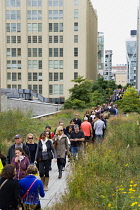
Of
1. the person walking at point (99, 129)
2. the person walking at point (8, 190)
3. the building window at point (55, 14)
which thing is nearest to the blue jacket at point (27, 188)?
the person walking at point (8, 190)

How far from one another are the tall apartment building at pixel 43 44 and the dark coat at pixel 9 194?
67.9 meters

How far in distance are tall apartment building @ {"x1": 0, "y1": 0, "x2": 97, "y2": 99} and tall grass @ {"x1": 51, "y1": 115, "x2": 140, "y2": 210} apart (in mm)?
62651

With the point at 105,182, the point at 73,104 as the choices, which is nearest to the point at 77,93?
the point at 73,104

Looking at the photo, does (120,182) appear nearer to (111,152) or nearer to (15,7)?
(111,152)

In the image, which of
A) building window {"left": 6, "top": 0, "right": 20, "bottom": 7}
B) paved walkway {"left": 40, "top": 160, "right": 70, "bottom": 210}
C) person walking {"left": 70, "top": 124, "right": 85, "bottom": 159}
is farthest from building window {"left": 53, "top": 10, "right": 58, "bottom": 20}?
paved walkway {"left": 40, "top": 160, "right": 70, "bottom": 210}

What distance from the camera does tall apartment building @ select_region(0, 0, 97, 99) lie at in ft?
241

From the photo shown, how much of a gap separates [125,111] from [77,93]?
6.95 metres

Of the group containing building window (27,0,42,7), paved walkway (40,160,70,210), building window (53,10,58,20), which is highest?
building window (27,0,42,7)

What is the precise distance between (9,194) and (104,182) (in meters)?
2.65

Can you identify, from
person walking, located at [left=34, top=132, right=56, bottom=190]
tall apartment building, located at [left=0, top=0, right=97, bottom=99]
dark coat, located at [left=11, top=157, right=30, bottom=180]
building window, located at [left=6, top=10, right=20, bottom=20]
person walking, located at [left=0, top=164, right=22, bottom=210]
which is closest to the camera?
person walking, located at [left=0, top=164, right=22, bottom=210]

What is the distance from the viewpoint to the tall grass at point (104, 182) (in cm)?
687

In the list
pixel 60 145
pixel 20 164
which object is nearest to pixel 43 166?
pixel 60 145

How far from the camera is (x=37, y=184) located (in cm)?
645

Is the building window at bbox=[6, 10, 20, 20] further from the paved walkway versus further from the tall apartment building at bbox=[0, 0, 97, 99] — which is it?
the paved walkway
